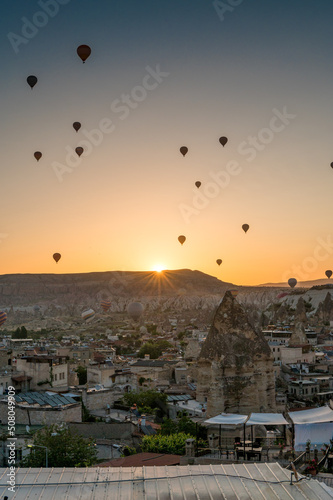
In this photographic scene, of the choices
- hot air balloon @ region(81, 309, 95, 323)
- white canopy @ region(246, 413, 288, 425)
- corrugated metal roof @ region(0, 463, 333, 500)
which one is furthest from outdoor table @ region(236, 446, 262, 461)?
hot air balloon @ region(81, 309, 95, 323)

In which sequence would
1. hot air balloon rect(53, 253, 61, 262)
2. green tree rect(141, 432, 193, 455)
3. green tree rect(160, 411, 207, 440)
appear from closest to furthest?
green tree rect(141, 432, 193, 455) < green tree rect(160, 411, 207, 440) < hot air balloon rect(53, 253, 61, 262)

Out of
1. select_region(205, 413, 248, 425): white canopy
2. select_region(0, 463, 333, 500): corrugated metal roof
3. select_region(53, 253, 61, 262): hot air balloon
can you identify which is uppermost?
select_region(53, 253, 61, 262): hot air balloon

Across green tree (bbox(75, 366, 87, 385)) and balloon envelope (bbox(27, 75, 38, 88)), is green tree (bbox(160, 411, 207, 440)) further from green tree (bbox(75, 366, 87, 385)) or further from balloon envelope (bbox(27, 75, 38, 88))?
balloon envelope (bbox(27, 75, 38, 88))

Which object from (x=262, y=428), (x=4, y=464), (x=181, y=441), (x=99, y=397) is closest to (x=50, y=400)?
(x=99, y=397)

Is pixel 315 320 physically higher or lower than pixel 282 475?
lower

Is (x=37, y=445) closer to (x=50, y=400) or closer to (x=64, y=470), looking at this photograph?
(x=64, y=470)

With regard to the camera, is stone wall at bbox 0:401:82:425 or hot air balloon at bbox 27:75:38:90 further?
hot air balloon at bbox 27:75:38:90

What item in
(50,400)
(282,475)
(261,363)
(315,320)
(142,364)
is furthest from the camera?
(315,320)
